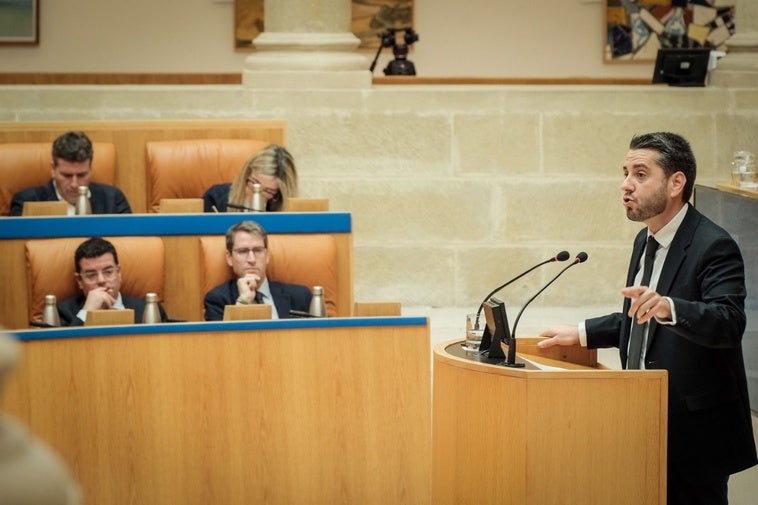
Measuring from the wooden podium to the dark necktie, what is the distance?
244mm

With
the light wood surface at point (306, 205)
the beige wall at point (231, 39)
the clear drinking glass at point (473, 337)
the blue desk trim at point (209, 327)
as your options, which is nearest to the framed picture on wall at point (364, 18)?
the beige wall at point (231, 39)

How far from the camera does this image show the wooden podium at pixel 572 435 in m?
2.59

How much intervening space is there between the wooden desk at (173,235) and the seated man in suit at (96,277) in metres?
0.19

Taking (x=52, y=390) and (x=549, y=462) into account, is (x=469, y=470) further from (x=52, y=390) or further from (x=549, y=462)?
(x=52, y=390)

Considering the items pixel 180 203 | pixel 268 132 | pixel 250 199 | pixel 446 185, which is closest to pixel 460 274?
pixel 446 185

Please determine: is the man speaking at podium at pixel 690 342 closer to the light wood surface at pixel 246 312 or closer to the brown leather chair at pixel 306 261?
the light wood surface at pixel 246 312

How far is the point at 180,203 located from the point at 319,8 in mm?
2436

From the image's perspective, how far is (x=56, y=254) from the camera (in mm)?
4379

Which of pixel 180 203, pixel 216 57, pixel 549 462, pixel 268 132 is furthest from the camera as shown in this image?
pixel 216 57

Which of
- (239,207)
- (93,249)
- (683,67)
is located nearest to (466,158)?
(683,67)

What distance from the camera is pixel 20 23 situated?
32.5 feet

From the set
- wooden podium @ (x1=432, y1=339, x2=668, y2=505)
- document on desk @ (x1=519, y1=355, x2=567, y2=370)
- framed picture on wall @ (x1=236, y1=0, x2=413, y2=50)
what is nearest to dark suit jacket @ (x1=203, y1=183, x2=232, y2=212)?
document on desk @ (x1=519, y1=355, x2=567, y2=370)

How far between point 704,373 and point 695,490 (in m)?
0.28

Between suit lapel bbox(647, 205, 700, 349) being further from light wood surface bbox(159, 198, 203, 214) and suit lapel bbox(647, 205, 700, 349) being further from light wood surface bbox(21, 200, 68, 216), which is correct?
light wood surface bbox(21, 200, 68, 216)
